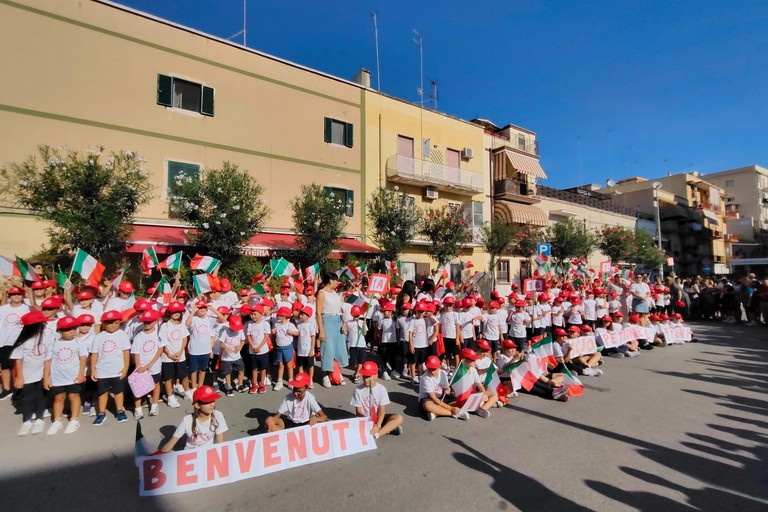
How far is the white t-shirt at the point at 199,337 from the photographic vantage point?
20.3 ft

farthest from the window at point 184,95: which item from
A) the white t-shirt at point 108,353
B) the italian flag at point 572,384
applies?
the italian flag at point 572,384

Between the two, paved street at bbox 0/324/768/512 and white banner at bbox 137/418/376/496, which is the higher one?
white banner at bbox 137/418/376/496

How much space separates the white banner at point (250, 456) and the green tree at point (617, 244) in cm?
2958

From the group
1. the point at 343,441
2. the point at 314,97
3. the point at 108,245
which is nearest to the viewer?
the point at 343,441

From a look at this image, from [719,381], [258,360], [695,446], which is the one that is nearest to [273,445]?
[258,360]

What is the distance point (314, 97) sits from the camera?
60.8 feet

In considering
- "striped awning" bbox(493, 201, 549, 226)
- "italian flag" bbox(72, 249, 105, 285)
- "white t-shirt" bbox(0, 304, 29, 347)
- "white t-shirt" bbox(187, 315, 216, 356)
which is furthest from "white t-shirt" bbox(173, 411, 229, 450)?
"striped awning" bbox(493, 201, 549, 226)

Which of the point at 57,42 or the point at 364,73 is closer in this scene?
the point at 57,42

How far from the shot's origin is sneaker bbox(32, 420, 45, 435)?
16.0ft

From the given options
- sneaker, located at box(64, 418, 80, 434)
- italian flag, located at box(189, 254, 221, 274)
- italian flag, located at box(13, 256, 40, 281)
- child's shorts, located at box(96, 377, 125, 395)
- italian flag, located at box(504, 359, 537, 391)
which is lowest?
sneaker, located at box(64, 418, 80, 434)

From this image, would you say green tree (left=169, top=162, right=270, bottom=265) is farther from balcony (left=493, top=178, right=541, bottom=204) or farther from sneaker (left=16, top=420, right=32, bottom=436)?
balcony (left=493, top=178, right=541, bottom=204)

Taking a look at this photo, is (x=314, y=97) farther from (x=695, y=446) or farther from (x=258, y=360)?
(x=695, y=446)

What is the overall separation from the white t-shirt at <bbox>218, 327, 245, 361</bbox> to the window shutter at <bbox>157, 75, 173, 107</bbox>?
11935 millimetres

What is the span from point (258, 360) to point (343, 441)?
2799 millimetres
